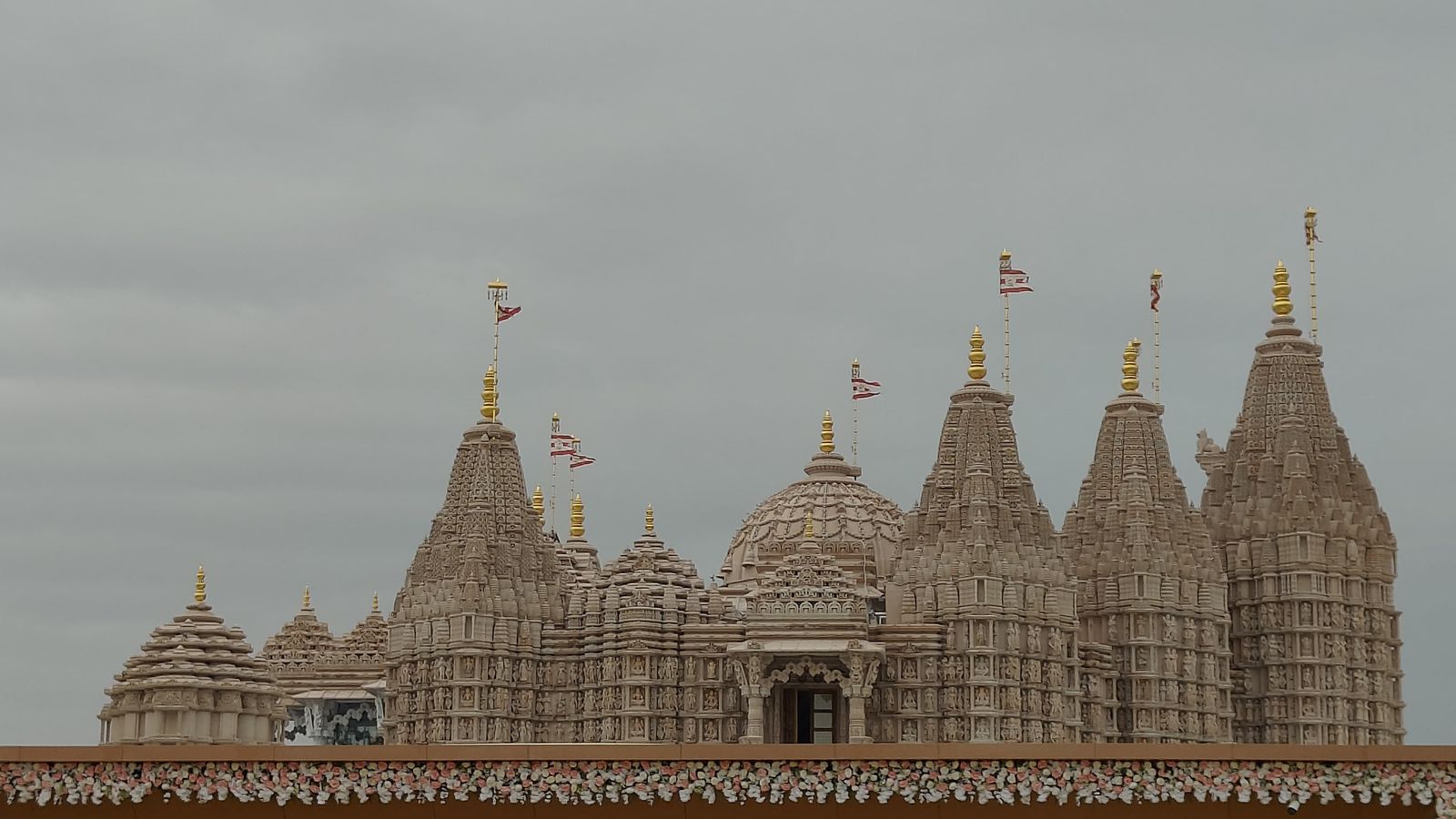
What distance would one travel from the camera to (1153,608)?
229 ft

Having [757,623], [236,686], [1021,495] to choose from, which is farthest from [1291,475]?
[236,686]

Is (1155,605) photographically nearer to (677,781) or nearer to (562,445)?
(562,445)

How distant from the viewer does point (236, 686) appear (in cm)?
5212

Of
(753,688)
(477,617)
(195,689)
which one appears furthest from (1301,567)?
(195,689)

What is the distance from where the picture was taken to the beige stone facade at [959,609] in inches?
2547

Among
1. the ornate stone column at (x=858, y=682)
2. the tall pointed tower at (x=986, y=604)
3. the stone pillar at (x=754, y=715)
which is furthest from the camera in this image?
the tall pointed tower at (x=986, y=604)

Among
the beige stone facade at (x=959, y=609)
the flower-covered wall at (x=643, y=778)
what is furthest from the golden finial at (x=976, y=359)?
the flower-covered wall at (x=643, y=778)

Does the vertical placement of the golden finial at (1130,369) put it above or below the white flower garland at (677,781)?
above

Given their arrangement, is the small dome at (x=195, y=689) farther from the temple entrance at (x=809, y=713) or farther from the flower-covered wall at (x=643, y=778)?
the flower-covered wall at (x=643, y=778)

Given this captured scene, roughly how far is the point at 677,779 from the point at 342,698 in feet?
154

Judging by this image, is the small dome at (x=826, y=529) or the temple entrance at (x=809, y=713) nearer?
the temple entrance at (x=809, y=713)

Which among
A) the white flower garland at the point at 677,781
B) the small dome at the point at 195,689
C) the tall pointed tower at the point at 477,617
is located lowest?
the white flower garland at the point at 677,781

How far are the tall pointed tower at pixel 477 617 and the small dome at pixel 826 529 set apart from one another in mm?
5214

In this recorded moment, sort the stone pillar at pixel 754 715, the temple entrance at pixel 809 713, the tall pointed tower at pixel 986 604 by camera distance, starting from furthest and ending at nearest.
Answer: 1. the temple entrance at pixel 809 713
2. the tall pointed tower at pixel 986 604
3. the stone pillar at pixel 754 715
